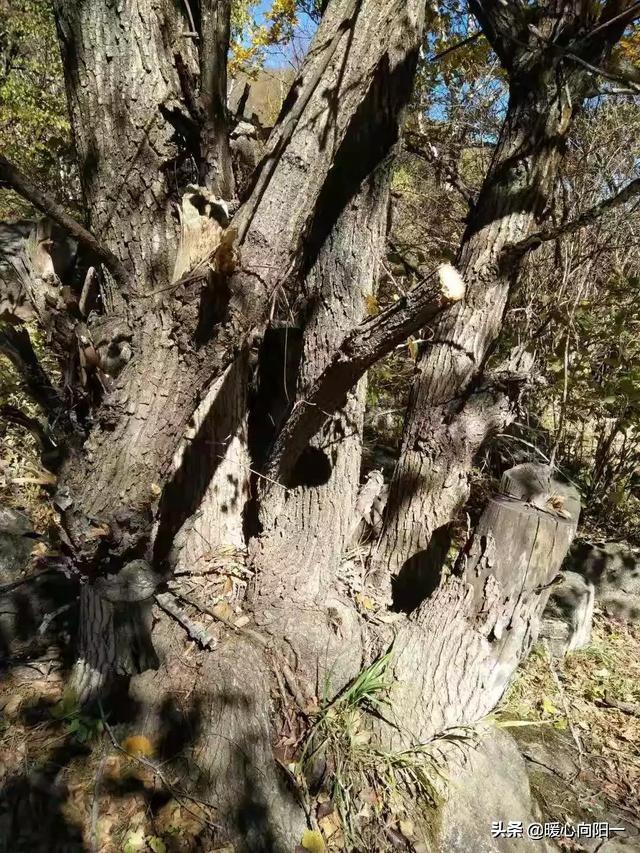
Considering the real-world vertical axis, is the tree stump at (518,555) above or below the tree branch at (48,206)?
below

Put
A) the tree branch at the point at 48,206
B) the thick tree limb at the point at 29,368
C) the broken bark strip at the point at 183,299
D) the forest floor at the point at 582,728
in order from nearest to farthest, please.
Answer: the tree branch at the point at 48,206, the broken bark strip at the point at 183,299, the thick tree limb at the point at 29,368, the forest floor at the point at 582,728

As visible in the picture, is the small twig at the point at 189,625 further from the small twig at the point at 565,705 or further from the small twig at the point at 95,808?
the small twig at the point at 565,705

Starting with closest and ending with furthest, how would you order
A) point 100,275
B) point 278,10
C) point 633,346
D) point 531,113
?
point 100,275
point 531,113
point 633,346
point 278,10

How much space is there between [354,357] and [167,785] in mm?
1931

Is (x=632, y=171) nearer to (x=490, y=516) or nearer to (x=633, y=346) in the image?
(x=633, y=346)

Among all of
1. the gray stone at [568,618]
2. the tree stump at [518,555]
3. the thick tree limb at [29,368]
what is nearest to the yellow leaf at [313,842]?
the tree stump at [518,555]

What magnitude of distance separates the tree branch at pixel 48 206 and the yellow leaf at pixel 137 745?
1.99 m

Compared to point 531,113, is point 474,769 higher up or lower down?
lower down

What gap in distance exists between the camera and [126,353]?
7.14 feet

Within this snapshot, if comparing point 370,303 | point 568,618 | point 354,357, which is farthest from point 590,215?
point 568,618

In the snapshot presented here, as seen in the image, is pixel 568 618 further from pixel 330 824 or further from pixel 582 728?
pixel 330 824

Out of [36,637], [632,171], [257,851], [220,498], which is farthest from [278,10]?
[257,851]

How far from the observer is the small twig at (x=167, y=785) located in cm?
226

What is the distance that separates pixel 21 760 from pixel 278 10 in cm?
1234
